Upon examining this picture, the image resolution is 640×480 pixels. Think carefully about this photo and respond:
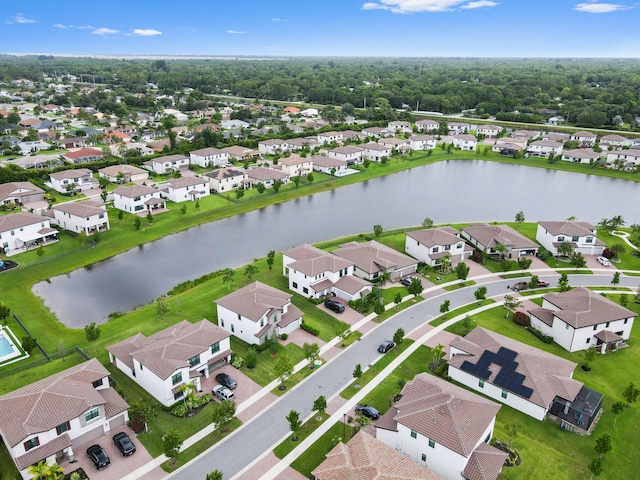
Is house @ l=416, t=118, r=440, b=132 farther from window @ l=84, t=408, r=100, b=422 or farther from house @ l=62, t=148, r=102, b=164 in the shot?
window @ l=84, t=408, r=100, b=422

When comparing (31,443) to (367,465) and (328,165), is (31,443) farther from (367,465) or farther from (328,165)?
(328,165)

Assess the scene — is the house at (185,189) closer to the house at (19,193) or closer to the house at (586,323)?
the house at (19,193)

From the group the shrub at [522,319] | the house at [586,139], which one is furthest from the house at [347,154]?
the house at [586,139]

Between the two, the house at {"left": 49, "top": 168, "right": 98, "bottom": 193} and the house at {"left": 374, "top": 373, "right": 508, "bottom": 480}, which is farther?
the house at {"left": 49, "top": 168, "right": 98, "bottom": 193}

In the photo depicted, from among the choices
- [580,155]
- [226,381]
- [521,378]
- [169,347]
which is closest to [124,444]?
[169,347]

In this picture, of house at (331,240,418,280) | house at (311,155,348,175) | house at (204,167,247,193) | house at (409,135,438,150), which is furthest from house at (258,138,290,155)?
house at (331,240,418,280)
